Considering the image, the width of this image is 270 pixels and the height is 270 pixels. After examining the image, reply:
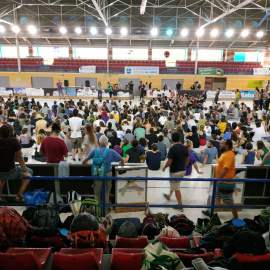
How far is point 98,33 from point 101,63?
3521 mm

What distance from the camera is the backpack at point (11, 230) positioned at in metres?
3.01

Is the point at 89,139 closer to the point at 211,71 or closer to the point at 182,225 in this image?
the point at 182,225

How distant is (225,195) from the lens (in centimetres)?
480

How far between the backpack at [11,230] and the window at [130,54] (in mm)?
32053

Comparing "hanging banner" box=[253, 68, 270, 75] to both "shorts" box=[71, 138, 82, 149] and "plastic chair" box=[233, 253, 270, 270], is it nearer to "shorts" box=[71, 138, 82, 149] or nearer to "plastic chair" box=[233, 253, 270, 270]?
"shorts" box=[71, 138, 82, 149]

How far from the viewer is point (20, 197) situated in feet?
15.0

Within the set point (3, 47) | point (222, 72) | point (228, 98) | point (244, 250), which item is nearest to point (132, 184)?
point (244, 250)

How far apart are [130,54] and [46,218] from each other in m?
31.9

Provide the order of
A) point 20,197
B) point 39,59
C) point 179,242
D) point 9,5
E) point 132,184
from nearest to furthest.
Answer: point 179,242 → point 20,197 → point 132,184 → point 9,5 → point 39,59

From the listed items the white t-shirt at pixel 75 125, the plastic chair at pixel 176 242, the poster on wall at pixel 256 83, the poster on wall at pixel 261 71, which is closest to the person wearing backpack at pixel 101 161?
the plastic chair at pixel 176 242

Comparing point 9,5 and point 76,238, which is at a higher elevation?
point 9,5

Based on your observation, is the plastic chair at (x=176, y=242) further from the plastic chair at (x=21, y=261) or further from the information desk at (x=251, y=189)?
the information desk at (x=251, y=189)

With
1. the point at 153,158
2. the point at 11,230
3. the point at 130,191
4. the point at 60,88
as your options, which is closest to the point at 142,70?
the point at 60,88

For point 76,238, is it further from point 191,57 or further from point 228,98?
point 191,57
